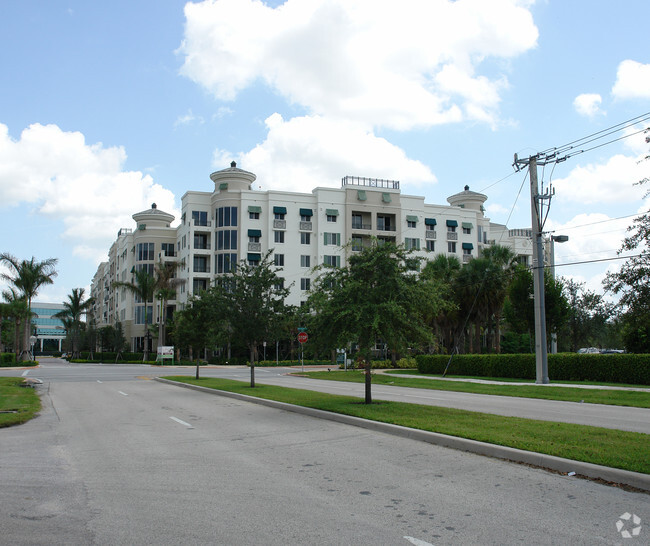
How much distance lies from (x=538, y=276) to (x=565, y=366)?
5.54m

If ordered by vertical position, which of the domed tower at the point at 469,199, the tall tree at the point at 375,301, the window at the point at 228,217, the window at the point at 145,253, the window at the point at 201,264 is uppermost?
the domed tower at the point at 469,199

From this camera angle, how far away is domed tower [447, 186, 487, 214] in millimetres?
78125

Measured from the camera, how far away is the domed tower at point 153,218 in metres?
78.0

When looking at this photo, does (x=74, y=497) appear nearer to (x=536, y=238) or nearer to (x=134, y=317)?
(x=536, y=238)

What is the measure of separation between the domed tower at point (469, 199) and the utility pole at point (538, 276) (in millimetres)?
51079

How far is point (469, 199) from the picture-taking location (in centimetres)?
7819

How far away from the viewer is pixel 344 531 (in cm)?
556

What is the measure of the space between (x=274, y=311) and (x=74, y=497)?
17.5m

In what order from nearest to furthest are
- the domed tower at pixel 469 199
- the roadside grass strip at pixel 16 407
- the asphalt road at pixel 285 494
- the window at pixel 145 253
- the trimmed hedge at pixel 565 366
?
the asphalt road at pixel 285 494 → the roadside grass strip at pixel 16 407 → the trimmed hedge at pixel 565 366 → the window at pixel 145 253 → the domed tower at pixel 469 199

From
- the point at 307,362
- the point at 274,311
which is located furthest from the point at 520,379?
the point at 307,362

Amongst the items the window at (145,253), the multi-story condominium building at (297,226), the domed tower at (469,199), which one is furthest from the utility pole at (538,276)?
the window at (145,253)

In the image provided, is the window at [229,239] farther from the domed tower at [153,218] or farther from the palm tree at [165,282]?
the domed tower at [153,218]

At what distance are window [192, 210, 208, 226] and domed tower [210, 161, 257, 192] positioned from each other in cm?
309

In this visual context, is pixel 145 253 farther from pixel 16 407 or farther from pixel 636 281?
pixel 636 281
